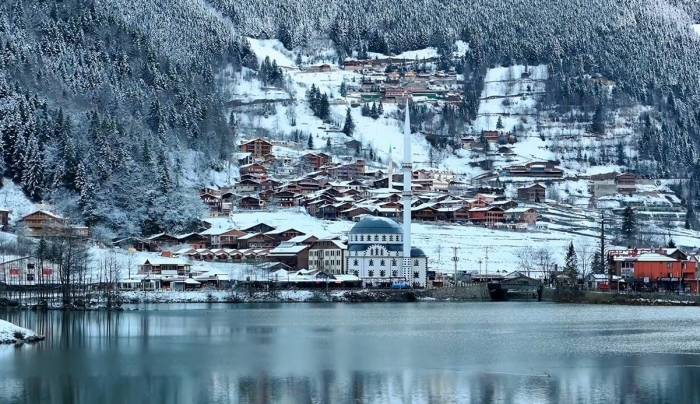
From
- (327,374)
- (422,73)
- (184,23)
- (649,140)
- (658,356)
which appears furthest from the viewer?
(422,73)

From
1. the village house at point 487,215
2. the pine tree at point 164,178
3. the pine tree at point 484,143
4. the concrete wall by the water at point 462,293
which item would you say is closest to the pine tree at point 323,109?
the pine tree at point 484,143

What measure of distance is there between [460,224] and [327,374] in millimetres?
81786

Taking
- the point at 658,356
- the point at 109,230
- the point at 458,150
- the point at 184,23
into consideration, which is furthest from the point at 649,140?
the point at 658,356

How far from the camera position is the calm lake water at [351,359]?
129ft

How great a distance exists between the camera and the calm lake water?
129ft

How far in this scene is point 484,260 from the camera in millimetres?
107938

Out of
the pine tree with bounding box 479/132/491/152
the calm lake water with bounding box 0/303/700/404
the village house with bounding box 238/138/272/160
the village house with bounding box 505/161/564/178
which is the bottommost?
A: the calm lake water with bounding box 0/303/700/404

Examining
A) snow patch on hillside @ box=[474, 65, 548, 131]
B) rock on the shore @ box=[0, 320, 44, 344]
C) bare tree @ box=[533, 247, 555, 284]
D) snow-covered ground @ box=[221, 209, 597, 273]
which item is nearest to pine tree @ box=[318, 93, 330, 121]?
snow patch on hillside @ box=[474, 65, 548, 131]

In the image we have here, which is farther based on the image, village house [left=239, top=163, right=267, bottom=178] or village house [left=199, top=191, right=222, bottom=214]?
village house [left=239, top=163, right=267, bottom=178]

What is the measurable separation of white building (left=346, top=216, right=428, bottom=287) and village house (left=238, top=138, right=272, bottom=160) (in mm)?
45736

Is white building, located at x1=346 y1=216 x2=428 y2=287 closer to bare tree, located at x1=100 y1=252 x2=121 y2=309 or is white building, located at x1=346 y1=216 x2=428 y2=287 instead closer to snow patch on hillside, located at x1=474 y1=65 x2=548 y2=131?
bare tree, located at x1=100 y1=252 x2=121 y2=309

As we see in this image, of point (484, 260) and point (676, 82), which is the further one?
point (676, 82)

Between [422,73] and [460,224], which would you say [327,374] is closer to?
[460,224]

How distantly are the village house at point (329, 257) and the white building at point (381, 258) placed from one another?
0.72m
